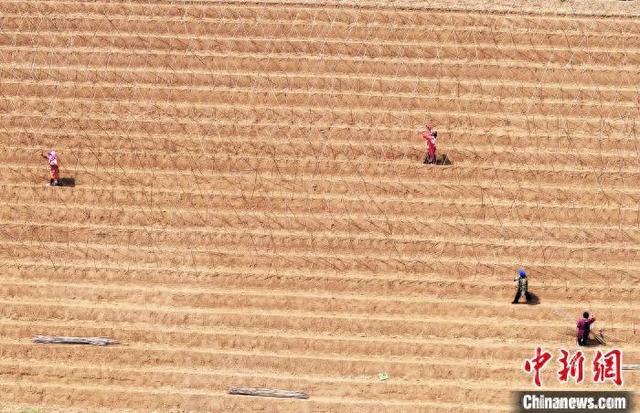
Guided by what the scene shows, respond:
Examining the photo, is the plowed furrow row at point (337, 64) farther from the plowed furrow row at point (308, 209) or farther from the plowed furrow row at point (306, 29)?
the plowed furrow row at point (308, 209)

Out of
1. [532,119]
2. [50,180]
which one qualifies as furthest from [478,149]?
[50,180]

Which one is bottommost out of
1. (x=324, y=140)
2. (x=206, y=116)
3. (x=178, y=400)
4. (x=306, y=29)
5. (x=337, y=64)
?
(x=178, y=400)

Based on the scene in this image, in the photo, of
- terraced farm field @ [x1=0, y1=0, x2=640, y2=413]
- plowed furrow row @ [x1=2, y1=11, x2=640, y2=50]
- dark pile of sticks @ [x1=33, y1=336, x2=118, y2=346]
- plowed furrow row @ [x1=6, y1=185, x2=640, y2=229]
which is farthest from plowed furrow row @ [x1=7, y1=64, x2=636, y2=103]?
dark pile of sticks @ [x1=33, y1=336, x2=118, y2=346]

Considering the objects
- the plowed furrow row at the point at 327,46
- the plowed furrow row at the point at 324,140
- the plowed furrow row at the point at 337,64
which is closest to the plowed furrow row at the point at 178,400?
the plowed furrow row at the point at 324,140

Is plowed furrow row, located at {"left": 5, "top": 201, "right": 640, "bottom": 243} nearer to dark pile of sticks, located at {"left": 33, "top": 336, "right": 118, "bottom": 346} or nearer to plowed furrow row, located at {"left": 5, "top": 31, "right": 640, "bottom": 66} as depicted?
dark pile of sticks, located at {"left": 33, "top": 336, "right": 118, "bottom": 346}

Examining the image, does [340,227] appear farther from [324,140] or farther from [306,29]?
[306,29]

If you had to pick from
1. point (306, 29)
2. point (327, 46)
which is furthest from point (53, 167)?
point (327, 46)
